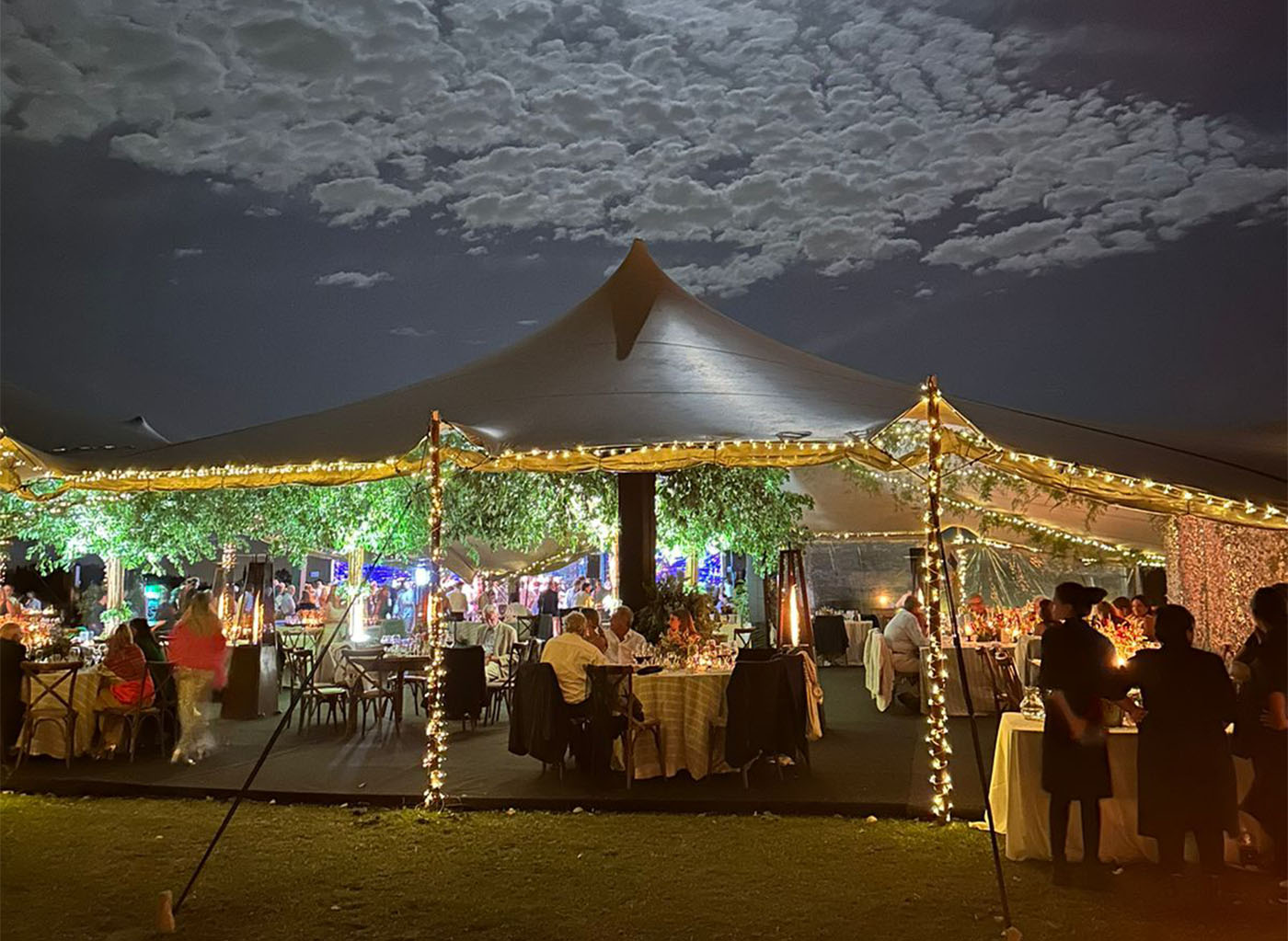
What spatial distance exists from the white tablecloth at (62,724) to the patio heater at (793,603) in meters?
7.89

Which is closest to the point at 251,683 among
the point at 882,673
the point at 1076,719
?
the point at 882,673

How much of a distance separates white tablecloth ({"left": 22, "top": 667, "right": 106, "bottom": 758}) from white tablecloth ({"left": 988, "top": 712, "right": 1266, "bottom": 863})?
6738mm

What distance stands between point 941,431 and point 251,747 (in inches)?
247

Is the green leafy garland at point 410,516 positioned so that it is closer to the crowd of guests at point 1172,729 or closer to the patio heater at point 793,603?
the patio heater at point 793,603

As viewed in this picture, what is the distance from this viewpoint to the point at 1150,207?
45.8 meters

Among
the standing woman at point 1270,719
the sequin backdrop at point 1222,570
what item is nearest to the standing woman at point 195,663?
Answer: the standing woman at point 1270,719

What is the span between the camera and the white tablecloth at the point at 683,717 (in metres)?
7.20

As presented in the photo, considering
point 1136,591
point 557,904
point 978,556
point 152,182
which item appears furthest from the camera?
point 152,182

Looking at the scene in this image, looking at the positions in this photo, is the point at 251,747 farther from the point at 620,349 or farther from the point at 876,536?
Result: the point at 876,536

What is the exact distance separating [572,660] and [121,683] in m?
3.71

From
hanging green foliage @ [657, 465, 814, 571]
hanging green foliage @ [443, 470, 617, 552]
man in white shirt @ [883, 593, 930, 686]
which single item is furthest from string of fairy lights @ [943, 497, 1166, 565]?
hanging green foliage @ [443, 470, 617, 552]

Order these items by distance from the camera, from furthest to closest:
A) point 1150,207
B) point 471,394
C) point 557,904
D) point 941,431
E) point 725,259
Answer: point 725,259 < point 1150,207 < point 471,394 < point 941,431 < point 557,904

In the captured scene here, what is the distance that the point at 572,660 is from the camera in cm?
702

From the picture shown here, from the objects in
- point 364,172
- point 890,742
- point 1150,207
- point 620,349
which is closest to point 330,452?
point 620,349
